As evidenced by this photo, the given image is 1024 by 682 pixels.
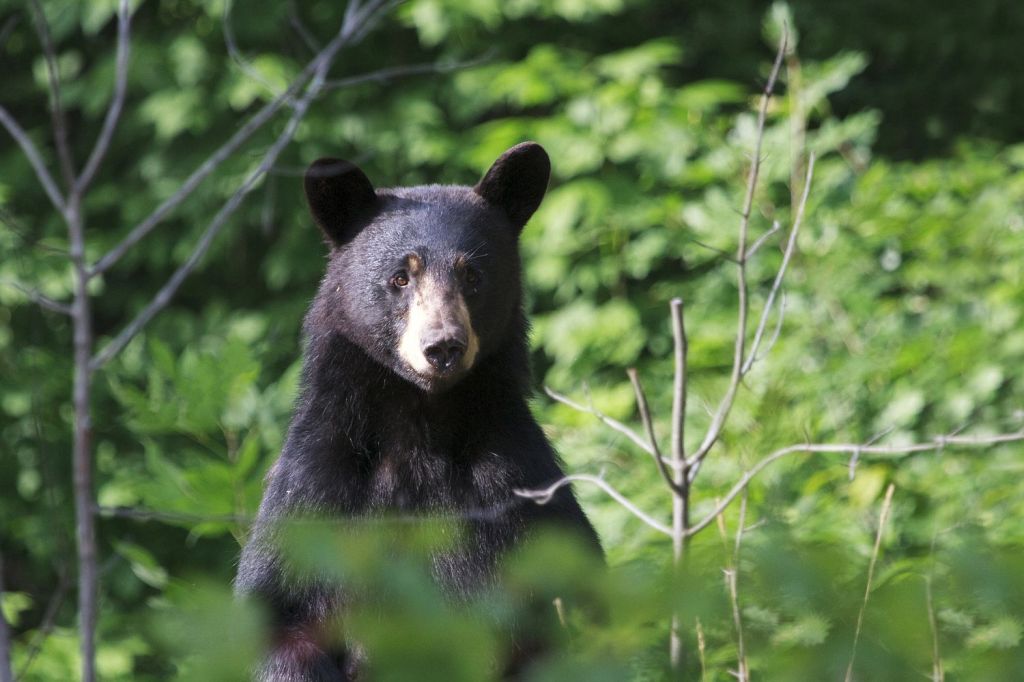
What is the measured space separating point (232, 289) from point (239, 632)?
22.9 feet

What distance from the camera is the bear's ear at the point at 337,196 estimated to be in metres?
3.06

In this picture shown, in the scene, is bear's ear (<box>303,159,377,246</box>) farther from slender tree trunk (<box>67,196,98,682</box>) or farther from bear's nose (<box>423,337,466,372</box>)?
slender tree trunk (<box>67,196,98,682</box>)

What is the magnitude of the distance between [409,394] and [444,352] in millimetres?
265

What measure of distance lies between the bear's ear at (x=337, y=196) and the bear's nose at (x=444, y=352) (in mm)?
552

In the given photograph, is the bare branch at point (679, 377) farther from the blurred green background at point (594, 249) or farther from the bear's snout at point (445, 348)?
the bear's snout at point (445, 348)

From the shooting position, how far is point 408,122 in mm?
7000

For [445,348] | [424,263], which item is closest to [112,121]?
[445,348]

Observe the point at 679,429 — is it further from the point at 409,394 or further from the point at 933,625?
the point at 933,625

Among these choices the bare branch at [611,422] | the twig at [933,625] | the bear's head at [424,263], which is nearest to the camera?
the twig at [933,625]

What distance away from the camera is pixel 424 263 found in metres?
2.98

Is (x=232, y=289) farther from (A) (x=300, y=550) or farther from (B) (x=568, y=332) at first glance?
(A) (x=300, y=550)

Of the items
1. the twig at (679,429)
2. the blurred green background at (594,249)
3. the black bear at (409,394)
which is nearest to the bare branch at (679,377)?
the twig at (679,429)

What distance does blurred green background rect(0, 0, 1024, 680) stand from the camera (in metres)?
4.30

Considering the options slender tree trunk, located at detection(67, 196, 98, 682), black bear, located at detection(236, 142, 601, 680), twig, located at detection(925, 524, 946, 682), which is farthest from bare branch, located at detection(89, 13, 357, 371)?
twig, located at detection(925, 524, 946, 682)
